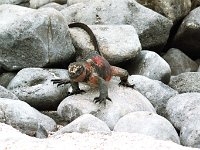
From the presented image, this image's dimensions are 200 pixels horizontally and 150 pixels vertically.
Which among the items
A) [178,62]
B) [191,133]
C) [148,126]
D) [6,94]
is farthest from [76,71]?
[178,62]

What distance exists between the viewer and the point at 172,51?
940 centimetres

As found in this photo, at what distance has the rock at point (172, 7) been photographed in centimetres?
952

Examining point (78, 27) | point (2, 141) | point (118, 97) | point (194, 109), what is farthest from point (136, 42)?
point (2, 141)

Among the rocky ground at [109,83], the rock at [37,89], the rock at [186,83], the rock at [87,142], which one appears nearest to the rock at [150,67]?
the rocky ground at [109,83]

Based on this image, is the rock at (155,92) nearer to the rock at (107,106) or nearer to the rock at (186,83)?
the rock at (107,106)

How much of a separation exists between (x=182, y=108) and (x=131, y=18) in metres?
3.01

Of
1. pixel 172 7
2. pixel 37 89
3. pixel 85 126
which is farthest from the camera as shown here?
pixel 172 7

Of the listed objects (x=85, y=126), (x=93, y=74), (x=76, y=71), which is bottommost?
(x=93, y=74)

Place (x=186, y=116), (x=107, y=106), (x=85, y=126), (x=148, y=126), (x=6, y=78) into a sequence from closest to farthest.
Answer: (x=85, y=126), (x=148, y=126), (x=186, y=116), (x=107, y=106), (x=6, y=78)

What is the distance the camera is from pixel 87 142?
3998 mm

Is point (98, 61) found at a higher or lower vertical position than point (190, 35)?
higher

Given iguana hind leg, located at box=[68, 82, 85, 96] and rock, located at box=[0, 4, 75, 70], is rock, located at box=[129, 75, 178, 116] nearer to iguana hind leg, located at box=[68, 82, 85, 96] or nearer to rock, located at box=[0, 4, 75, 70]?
iguana hind leg, located at box=[68, 82, 85, 96]

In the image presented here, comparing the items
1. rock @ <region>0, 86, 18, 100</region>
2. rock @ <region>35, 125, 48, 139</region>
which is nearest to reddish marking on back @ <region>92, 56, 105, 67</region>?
rock @ <region>0, 86, 18, 100</region>

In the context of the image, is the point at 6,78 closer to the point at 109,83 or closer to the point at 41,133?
the point at 109,83
